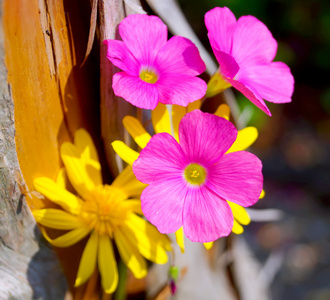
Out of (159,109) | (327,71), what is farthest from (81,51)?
(327,71)

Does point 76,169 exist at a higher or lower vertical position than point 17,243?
higher

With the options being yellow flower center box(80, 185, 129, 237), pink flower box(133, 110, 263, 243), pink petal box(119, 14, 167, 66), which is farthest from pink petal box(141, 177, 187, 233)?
pink petal box(119, 14, 167, 66)

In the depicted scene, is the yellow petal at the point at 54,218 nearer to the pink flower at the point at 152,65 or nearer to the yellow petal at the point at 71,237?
the yellow petal at the point at 71,237

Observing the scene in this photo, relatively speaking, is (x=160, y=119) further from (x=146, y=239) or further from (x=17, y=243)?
(x=17, y=243)

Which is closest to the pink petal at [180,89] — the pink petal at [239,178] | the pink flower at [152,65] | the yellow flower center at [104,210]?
the pink flower at [152,65]

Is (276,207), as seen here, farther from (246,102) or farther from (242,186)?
(242,186)

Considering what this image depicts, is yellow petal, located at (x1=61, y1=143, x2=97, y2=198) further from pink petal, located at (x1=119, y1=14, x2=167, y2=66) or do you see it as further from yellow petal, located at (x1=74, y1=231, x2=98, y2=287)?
pink petal, located at (x1=119, y1=14, x2=167, y2=66)

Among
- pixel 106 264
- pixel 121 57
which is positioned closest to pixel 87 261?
pixel 106 264
